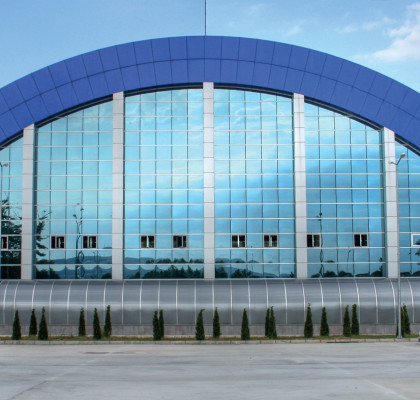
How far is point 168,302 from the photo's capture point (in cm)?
4269

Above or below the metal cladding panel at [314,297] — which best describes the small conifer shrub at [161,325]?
below

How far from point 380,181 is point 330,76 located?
7.93 metres

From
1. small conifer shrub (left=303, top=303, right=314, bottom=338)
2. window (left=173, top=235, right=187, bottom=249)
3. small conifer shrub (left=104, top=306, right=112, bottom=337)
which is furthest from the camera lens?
window (left=173, top=235, right=187, bottom=249)

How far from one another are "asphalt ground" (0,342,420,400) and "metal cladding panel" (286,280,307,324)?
6.31 metres

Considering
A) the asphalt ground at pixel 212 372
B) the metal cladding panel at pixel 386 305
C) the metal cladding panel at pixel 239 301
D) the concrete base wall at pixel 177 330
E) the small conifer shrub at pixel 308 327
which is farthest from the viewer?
the metal cladding panel at pixel 386 305

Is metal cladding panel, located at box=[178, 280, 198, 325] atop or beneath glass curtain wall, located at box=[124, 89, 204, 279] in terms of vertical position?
beneath

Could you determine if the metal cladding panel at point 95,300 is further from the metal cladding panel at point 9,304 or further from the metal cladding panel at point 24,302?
the metal cladding panel at point 9,304

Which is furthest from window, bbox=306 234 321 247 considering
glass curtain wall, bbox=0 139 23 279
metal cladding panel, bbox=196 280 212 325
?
glass curtain wall, bbox=0 139 23 279

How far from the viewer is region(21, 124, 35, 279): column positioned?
1768 inches

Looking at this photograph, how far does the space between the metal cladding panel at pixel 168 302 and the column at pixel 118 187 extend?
322 centimetres

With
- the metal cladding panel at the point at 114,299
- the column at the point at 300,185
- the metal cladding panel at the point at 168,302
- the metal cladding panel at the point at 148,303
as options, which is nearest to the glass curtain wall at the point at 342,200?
the column at the point at 300,185

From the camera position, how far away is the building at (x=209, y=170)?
44.6 meters

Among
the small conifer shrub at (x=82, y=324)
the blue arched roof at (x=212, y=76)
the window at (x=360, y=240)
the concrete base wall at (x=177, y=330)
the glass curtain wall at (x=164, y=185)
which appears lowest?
the concrete base wall at (x=177, y=330)

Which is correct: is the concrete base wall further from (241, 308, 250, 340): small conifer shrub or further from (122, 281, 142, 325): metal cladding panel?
(241, 308, 250, 340): small conifer shrub
